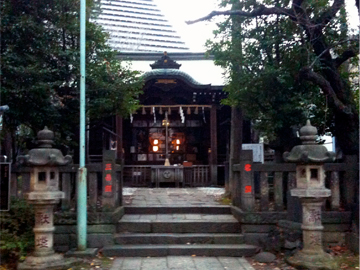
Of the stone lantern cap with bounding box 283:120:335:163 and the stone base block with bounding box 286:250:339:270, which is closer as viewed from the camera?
the stone base block with bounding box 286:250:339:270

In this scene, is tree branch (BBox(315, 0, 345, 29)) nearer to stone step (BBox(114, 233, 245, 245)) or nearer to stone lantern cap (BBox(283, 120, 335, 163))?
stone lantern cap (BBox(283, 120, 335, 163))

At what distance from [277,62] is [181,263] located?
4.97 meters

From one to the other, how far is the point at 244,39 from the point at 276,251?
492 centimetres

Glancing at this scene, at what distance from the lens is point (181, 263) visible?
20.9ft

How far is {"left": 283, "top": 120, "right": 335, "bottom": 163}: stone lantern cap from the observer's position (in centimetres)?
601

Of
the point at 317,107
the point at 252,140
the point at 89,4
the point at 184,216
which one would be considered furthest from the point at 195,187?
the point at 89,4

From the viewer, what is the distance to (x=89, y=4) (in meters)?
9.16

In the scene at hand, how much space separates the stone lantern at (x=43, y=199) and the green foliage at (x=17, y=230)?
0.37 meters

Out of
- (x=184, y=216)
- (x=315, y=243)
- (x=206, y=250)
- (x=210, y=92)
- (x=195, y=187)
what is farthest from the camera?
(x=210, y=92)

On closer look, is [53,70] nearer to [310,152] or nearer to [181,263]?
[181,263]

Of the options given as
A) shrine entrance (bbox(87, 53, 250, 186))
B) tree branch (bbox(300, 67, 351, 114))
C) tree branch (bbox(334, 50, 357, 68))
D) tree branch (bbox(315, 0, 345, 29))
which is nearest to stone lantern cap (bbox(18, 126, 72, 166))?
tree branch (bbox(300, 67, 351, 114))

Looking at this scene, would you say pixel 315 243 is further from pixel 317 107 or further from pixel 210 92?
pixel 210 92

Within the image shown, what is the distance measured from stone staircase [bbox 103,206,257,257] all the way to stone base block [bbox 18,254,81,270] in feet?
3.21

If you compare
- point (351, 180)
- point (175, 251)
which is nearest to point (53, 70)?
point (175, 251)
